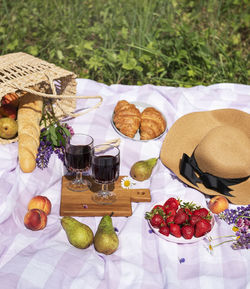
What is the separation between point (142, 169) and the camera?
2844 mm

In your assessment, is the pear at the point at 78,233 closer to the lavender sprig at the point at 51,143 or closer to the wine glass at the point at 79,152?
the wine glass at the point at 79,152

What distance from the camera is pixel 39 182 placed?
2.70 metres

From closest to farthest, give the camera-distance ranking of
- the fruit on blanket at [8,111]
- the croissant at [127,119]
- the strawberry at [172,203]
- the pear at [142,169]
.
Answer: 1. the strawberry at [172,203]
2. the pear at [142,169]
3. the fruit on blanket at [8,111]
4. the croissant at [127,119]

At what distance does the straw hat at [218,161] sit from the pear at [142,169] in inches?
6.6

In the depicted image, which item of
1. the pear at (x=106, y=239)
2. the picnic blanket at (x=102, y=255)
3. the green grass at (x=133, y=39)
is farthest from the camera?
the green grass at (x=133, y=39)

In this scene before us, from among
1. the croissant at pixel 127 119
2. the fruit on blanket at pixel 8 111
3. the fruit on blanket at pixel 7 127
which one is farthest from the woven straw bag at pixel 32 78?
the croissant at pixel 127 119

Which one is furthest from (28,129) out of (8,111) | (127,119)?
(127,119)

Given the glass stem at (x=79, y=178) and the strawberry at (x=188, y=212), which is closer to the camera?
the strawberry at (x=188, y=212)

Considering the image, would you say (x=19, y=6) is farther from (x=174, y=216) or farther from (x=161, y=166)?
(x=174, y=216)

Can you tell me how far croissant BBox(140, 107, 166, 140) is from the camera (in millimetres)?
3234

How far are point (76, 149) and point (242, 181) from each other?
1.31m

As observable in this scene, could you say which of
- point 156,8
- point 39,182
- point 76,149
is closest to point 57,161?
point 39,182

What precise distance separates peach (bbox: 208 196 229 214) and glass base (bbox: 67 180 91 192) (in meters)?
0.94

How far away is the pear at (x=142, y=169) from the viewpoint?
285 cm
